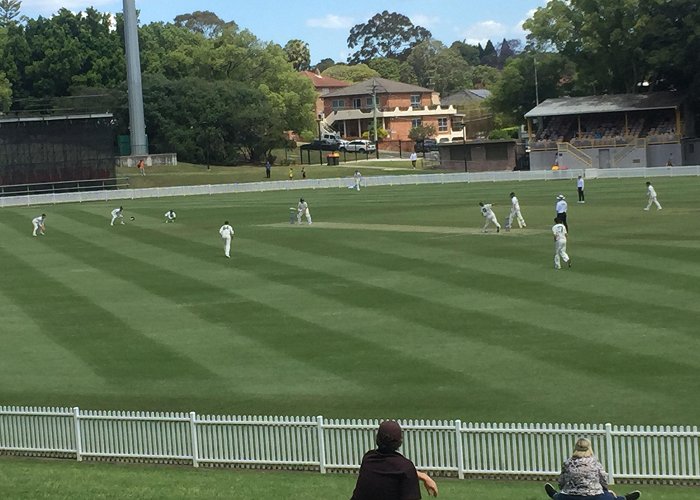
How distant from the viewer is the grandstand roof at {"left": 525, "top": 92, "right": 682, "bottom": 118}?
344 ft

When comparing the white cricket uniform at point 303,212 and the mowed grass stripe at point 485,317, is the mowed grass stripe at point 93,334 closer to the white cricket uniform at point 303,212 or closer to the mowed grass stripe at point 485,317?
the mowed grass stripe at point 485,317

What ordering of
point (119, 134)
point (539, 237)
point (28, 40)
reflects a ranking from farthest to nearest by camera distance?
point (28, 40) < point (119, 134) < point (539, 237)

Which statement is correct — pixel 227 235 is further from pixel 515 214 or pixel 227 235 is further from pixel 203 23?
pixel 203 23

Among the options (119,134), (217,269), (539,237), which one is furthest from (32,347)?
(119,134)

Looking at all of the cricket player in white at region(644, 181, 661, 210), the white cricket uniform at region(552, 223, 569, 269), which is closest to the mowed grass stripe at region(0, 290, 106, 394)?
the white cricket uniform at region(552, 223, 569, 269)

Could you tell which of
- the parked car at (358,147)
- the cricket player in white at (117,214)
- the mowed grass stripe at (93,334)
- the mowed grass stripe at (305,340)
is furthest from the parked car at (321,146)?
the mowed grass stripe at (305,340)

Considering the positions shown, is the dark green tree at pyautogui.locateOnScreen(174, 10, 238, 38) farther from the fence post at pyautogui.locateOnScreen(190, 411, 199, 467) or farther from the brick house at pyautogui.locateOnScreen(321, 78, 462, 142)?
the fence post at pyautogui.locateOnScreen(190, 411, 199, 467)

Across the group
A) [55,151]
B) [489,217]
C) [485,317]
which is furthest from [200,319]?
[55,151]

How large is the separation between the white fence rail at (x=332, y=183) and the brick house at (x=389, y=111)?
65332 millimetres

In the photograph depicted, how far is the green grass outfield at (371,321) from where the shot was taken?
2466 centimetres

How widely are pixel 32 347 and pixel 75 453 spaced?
10.4 meters

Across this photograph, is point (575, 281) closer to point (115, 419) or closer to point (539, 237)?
point (539, 237)

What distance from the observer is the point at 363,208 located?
6944 cm

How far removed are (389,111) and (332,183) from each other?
2708 inches
